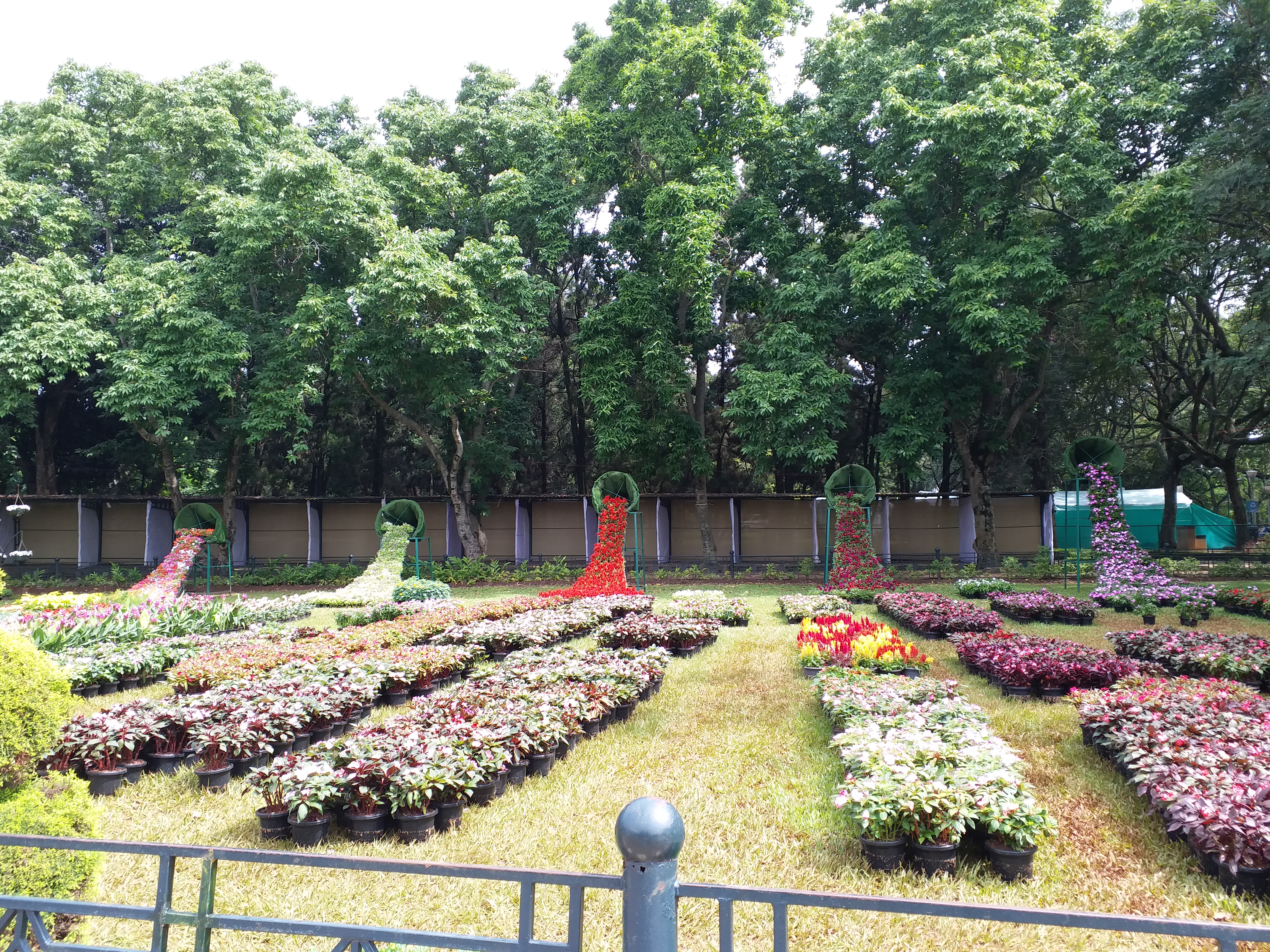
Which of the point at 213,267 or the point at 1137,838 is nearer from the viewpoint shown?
the point at 1137,838

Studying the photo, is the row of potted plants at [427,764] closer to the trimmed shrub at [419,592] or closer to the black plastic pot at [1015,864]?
the black plastic pot at [1015,864]

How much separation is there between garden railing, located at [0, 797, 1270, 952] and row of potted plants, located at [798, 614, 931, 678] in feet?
20.9

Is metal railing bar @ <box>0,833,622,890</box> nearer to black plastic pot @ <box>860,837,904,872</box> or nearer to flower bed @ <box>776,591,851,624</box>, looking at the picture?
black plastic pot @ <box>860,837,904,872</box>

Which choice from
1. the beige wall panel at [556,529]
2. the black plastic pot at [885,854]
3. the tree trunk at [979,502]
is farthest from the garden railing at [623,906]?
the beige wall panel at [556,529]

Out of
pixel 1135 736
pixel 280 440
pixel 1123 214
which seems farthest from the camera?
pixel 280 440

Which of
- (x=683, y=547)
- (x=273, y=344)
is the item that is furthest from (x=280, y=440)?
(x=683, y=547)

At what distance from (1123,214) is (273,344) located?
22770 mm

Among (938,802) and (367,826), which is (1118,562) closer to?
(938,802)

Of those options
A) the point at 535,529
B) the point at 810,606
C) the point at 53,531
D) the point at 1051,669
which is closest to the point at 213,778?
the point at 1051,669

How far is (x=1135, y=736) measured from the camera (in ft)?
17.8

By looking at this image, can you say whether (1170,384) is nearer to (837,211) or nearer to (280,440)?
(837,211)

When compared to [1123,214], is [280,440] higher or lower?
lower

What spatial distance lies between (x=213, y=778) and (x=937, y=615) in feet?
35.0

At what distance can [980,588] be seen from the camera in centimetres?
1753
